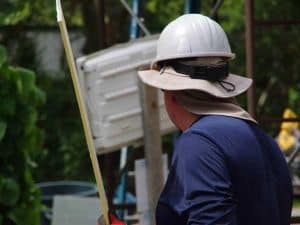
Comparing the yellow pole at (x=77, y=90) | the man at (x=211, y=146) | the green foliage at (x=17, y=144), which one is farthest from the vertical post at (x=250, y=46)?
the yellow pole at (x=77, y=90)

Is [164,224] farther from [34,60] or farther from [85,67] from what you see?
[34,60]

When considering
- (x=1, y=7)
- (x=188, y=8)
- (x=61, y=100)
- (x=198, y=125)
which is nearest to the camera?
(x=198, y=125)

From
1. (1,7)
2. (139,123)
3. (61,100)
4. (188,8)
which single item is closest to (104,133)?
(139,123)

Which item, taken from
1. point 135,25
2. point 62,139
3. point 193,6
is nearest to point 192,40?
point 193,6

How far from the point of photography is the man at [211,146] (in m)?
2.16

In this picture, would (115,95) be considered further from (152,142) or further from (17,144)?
(17,144)

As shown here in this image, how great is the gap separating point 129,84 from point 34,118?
0.51 m

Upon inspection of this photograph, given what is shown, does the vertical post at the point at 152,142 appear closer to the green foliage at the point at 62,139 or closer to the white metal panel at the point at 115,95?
the white metal panel at the point at 115,95

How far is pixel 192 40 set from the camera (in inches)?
91.5

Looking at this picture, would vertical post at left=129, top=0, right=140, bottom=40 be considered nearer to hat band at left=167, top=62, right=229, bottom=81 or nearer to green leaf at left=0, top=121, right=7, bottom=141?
green leaf at left=0, top=121, right=7, bottom=141

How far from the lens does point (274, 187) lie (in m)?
2.33

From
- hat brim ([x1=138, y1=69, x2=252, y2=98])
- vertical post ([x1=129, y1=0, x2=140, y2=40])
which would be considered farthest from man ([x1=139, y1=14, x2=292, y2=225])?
vertical post ([x1=129, y1=0, x2=140, y2=40])

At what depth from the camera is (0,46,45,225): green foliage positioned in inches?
160

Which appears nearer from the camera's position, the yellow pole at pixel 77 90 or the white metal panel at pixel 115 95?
the yellow pole at pixel 77 90
